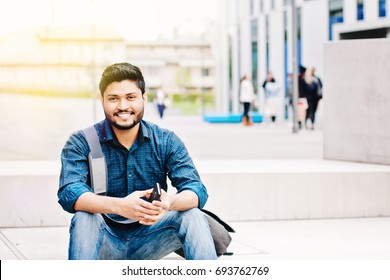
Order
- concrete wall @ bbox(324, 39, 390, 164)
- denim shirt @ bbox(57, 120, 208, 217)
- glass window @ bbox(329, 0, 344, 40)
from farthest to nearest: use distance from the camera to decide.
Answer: glass window @ bbox(329, 0, 344, 40), concrete wall @ bbox(324, 39, 390, 164), denim shirt @ bbox(57, 120, 208, 217)

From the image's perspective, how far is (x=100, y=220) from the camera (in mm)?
4141

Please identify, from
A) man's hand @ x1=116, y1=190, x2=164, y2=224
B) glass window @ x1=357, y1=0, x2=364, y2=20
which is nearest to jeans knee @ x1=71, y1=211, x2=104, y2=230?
man's hand @ x1=116, y1=190, x2=164, y2=224

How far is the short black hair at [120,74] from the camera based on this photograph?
424 cm

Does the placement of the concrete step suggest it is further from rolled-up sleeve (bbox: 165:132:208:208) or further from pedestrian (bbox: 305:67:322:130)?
pedestrian (bbox: 305:67:322:130)

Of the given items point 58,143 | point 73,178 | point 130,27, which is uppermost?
point 130,27

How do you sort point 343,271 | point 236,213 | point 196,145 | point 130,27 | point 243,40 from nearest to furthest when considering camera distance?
point 343,271
point 236,213
point 130,27
point 196,145
point 243,40

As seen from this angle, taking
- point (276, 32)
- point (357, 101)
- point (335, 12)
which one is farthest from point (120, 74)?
point (276, 32)

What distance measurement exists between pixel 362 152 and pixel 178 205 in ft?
16.6

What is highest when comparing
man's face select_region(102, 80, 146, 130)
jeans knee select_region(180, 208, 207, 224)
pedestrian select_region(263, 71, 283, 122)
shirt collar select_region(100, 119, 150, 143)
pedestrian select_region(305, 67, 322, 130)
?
man's face select_region(102, 80, 146, 130)

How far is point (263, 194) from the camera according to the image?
7691 mm

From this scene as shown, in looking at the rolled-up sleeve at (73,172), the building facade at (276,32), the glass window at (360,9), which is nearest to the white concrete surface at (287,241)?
the rolled-up sleeve at (73,172)

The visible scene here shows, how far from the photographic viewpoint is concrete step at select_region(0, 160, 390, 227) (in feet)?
24.3

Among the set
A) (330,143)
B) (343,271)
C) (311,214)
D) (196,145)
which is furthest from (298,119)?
(343,271)

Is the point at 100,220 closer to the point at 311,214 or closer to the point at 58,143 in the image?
the point at 311,214
